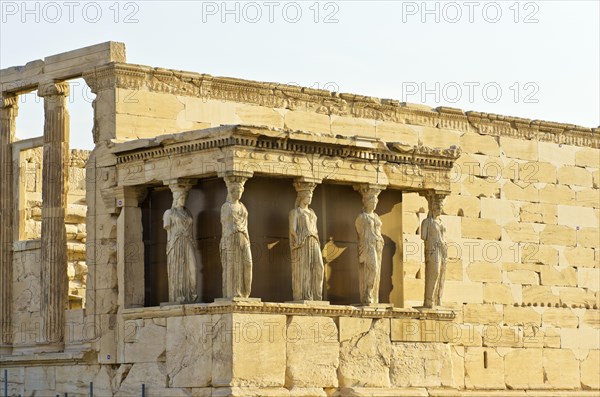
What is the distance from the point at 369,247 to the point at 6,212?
4687 mm

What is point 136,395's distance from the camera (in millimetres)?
18922

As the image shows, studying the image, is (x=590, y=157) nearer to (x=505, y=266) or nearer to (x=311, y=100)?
(x=505, y=266)

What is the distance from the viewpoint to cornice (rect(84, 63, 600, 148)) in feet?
64.3

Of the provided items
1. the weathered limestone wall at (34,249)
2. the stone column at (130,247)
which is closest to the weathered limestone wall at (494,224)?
the stone column at (130,247)

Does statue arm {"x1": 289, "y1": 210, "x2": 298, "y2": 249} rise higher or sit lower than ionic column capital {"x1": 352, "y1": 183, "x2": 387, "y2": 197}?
lower

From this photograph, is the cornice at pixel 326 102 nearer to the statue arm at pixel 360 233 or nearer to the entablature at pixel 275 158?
the entablature at pixel 275 158

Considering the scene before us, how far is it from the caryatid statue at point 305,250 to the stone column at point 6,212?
13.1ft

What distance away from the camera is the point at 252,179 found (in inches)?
758

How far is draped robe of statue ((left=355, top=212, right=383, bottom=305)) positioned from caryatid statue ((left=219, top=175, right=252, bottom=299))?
69.5 inches

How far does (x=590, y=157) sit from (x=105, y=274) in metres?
8.45

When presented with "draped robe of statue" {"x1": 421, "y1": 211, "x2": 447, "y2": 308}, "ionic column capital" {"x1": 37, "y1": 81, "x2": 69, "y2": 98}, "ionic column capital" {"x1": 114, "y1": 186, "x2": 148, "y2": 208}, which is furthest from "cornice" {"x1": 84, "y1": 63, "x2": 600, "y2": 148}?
"draped robe of statue" {"x1": 421, "y1": 211, "x2": 447, "y2": 308}

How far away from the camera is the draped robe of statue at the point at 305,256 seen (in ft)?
62.0

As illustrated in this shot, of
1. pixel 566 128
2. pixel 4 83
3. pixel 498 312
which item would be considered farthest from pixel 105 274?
pixel 566 128

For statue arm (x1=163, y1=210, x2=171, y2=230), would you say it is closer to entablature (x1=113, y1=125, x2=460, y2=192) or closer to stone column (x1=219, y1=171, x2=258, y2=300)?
entablature (x1=113, y1=125, x2=460, y2=192)
